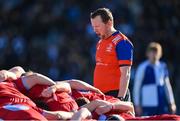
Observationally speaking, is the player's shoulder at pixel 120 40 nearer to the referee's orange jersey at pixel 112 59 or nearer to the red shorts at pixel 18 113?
the referee's orange jersey at pixel 112 59

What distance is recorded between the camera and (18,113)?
8867mm

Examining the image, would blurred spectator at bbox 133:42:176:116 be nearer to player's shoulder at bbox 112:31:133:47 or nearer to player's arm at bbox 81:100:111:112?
player's shoulder at bbox 112:31:133:47

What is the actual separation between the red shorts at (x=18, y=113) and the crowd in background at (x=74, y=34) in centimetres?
750

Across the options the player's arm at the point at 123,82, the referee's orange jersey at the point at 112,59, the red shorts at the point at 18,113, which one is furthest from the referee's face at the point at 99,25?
the red shorts at the point at 18,113

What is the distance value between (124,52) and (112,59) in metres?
0.20

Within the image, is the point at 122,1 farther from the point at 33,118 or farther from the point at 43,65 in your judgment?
the point at 33,118

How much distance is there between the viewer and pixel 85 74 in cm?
1692

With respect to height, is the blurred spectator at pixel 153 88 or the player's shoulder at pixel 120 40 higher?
the player's shoulder at pixel 120 40

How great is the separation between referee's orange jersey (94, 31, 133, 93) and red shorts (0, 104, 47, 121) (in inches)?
67.7

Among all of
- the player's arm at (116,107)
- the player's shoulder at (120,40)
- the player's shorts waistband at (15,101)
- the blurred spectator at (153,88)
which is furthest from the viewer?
the blurred spectator at (153,88)

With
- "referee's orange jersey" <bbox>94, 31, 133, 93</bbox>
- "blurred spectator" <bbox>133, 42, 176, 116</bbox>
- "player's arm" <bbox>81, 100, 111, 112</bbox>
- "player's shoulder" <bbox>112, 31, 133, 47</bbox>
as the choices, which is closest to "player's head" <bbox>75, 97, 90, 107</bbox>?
"player's arm" <bbox>81, 100, 111, 112</bbox>

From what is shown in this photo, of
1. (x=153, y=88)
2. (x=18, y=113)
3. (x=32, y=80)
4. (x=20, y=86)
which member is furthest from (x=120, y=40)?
(x=153, y=88)

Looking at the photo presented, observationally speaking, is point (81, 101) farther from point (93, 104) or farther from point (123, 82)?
point (123, 82)

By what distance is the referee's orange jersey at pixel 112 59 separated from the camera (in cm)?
1038
